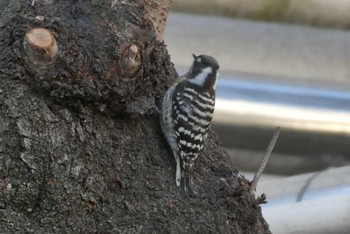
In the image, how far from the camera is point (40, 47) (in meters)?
1.86

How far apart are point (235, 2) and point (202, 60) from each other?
358 cm

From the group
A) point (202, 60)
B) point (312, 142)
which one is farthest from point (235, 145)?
point (202, 60)

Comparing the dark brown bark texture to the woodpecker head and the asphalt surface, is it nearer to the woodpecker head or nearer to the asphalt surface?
the woodpecker head

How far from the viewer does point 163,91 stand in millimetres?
2438

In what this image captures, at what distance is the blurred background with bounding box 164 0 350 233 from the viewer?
3648mm

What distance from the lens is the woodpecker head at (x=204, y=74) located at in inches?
103

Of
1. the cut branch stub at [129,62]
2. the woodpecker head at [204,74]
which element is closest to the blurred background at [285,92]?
the woodpecker head at [204,74]

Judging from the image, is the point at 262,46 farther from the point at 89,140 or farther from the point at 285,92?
the point at 89,140

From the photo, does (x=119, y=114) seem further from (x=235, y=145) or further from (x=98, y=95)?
(x=235, y=145)

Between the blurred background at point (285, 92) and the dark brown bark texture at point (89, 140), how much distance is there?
1.47 m

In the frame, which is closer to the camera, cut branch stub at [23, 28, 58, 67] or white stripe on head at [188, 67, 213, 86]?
cut branch stub at [23, 28, 58, 67]

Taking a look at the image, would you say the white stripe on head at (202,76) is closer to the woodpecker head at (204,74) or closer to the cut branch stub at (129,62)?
the woodpecker head at (204,74)

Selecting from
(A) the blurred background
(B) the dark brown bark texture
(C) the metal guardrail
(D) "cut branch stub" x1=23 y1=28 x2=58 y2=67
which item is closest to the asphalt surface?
(A) the blurred background

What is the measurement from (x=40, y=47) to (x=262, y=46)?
13.9 feet
